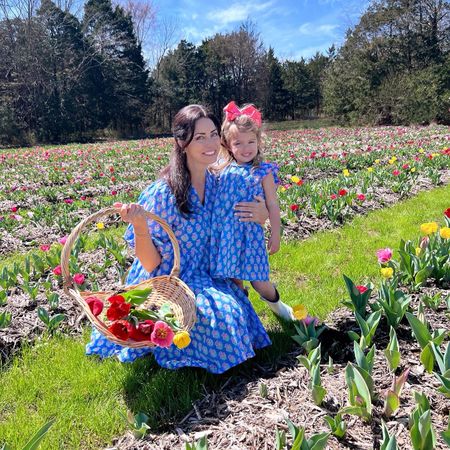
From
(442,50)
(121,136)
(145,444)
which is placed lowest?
(145,444)

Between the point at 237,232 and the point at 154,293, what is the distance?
0.67 metres

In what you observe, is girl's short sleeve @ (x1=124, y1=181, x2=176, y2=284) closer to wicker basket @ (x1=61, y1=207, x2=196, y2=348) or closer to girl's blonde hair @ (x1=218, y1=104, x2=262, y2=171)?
wicker basket @ (x1=61, y1=207, x2=196, y2=348)

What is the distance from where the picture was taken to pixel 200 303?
2.34 meters

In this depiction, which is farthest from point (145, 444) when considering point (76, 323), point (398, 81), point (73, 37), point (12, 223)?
point (73, 37)

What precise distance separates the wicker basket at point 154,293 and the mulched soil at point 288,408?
421 mm

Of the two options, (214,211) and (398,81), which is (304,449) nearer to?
(214,211)

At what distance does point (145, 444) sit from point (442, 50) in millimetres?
34323

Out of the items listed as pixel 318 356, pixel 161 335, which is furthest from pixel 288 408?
pixel 161 335

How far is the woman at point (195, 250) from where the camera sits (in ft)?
7.37

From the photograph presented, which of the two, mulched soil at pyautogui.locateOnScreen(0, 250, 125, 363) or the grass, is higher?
mulched soil at pyautogui.locateOnScreen(0, 250, 125, 363)

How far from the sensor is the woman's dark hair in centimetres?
256

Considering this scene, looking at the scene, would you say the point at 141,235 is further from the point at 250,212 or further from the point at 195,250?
the point at 250,212

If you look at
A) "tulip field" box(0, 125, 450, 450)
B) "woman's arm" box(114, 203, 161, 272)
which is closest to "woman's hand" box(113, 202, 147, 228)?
"woman's arm" box(114, 203, 161, 272)

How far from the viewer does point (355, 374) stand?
1712 millimetres
